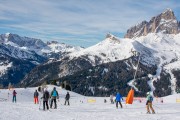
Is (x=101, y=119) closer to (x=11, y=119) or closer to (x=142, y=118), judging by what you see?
(x=142, y=118)

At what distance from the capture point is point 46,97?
4144 cm

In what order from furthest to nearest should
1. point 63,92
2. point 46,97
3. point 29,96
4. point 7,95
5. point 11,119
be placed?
point 63,92 → point 29,96 → point 7,95 → point 46,97 → point 11,119

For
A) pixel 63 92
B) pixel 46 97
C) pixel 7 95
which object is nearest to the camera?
pixel 46 97

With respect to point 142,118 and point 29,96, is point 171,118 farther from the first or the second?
point 29,96

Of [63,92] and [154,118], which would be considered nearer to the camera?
[154,118]

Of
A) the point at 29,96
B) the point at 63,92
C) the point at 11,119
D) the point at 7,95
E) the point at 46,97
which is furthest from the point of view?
the point at 63,92

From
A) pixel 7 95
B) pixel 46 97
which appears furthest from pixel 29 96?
pixel 46 97

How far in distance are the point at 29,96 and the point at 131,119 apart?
2163 inches

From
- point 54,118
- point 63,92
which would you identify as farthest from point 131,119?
point 63,92

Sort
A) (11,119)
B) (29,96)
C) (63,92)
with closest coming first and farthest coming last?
(11,119)
(29,96)
(63,92)

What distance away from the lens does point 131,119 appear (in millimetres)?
33781

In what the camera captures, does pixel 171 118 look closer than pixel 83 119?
No

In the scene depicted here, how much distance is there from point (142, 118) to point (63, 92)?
6321 cm

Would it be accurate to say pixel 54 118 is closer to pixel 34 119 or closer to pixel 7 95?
pixel 34 119
